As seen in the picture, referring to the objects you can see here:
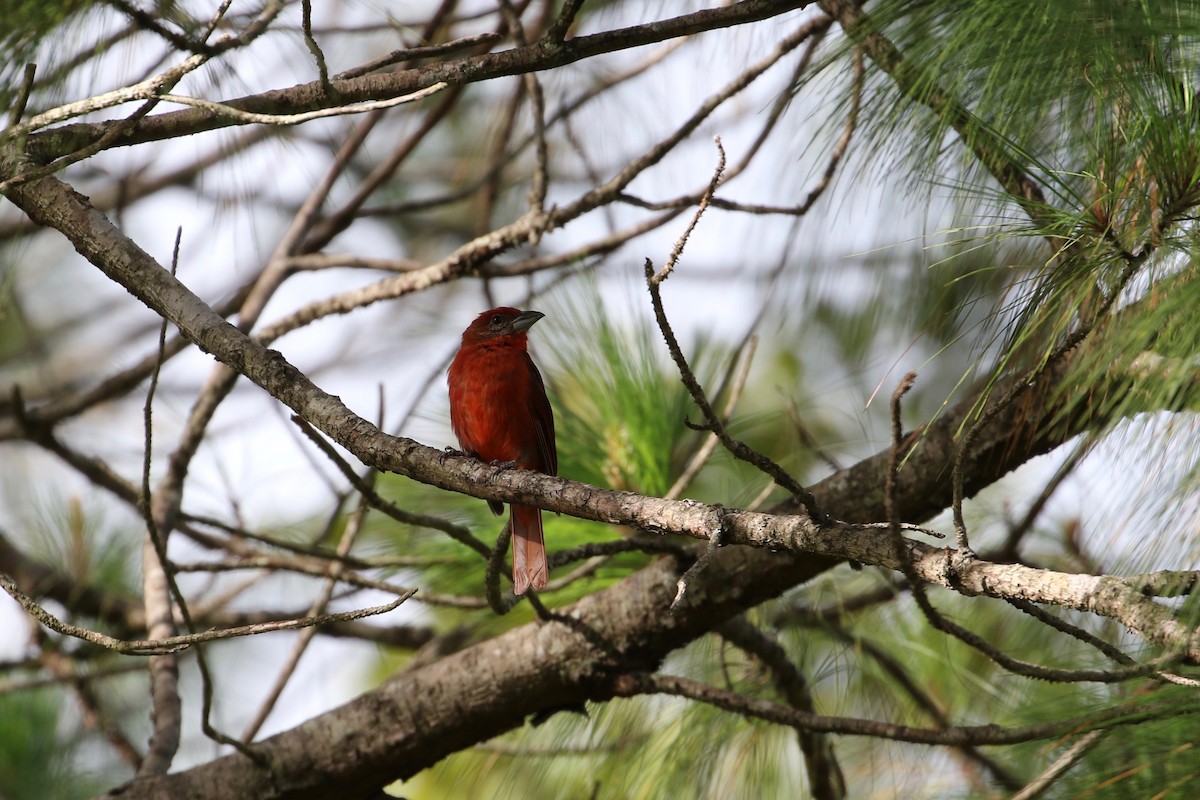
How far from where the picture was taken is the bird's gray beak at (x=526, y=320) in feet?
13.5

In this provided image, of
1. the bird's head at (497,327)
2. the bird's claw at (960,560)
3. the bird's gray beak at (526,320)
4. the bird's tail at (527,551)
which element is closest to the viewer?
the bird's claw at (960,560)

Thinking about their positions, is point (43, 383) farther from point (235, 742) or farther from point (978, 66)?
point (978, 66)

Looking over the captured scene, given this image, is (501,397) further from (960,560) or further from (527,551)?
(960,560)

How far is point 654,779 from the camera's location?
138 inches

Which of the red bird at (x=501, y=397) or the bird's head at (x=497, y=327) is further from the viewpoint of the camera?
the bird's head at (x=497, y=327)

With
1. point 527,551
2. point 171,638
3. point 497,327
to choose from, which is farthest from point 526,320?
point 171,638

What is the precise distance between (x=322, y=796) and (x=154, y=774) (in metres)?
0.46

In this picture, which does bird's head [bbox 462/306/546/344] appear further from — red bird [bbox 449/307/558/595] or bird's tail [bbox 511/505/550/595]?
bird's tail [bbox 511/505/550/595]

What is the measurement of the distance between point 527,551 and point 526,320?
1.17 meters

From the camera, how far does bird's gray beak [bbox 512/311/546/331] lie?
13.5 feet

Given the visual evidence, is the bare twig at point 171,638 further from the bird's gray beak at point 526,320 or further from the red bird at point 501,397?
the bird's gray beak at point 526,320

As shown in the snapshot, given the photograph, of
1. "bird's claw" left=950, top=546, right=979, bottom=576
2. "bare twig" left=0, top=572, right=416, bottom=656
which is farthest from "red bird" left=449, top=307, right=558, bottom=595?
"bird's claw" left=950, top=546, right=979, bottom=576

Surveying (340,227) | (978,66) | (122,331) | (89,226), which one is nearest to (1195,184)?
(978,66)

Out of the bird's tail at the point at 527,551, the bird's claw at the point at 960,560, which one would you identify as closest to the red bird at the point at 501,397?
the bird's tail at the point at 527,551
